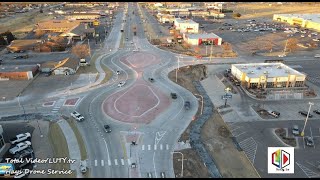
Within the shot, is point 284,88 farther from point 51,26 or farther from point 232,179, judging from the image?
point 51,26

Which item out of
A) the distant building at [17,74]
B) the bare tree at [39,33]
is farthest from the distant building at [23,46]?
→ the distant building at [17,74]

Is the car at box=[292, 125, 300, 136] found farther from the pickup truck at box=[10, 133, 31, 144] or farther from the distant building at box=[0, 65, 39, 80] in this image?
the distant building at box=[0, 65, 39, 80]

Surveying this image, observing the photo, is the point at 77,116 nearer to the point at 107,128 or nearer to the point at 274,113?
the point at 107,128

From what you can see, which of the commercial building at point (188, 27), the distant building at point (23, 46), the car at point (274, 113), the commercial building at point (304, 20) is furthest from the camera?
the commercial building at point (304, 20)

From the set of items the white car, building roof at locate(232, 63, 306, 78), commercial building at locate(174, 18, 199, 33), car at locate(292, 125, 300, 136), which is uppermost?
commercial building at locate(174, 18, 199, 33)

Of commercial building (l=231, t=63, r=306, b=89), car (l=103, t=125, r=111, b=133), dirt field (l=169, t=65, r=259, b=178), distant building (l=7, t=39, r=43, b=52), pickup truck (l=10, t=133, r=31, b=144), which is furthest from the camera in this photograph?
distant building (l=7, t=39, r=43, b=52)

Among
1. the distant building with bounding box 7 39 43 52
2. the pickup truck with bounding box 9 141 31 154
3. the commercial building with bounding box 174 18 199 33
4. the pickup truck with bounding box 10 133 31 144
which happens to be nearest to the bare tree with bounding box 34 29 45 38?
the distant building with bounding box 7 39 43 52

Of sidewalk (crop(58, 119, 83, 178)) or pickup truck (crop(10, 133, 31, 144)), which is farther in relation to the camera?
pickup truck (crop(10, 133, 31, 144))

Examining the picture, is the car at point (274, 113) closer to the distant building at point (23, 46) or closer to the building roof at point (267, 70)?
the building roof at point (267, 70)
